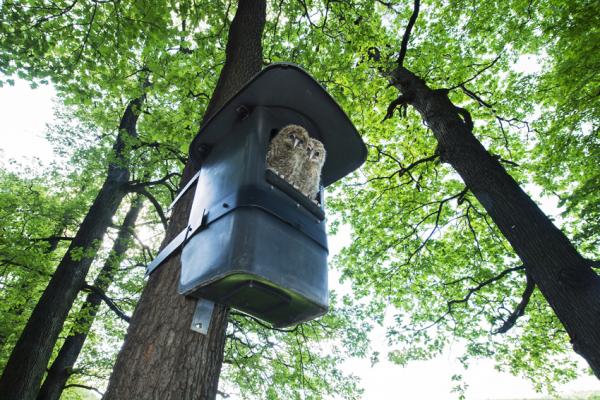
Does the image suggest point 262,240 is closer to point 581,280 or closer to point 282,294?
point 282,294

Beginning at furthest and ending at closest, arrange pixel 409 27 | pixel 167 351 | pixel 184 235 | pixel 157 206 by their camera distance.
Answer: pixel 157 206, pixel 409 27, pixel 184 235, pixel 167 351

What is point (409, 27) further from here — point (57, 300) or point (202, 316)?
point (57, 300)

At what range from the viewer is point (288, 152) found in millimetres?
1519

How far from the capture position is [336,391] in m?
7.20

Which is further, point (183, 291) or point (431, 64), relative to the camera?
point (431, 64)

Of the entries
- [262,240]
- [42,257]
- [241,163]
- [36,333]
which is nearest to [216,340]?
[262,240]

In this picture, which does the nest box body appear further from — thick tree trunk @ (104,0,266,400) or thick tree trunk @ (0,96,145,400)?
thick tree trunk @ (0,96,145,400)

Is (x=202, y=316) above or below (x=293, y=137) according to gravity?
below

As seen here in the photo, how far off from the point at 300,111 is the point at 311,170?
33 cm

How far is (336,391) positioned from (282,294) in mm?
7326

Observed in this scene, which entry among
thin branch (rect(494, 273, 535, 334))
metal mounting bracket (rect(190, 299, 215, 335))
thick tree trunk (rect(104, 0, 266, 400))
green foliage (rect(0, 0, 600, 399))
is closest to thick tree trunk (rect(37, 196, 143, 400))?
green foliage (rect(0, 0, 600, 399))

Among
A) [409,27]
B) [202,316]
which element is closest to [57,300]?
[202,316]

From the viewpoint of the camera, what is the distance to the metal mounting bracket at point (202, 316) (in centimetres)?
137

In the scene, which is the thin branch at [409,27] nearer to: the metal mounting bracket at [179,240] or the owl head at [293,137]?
the owl head at [293,137]
